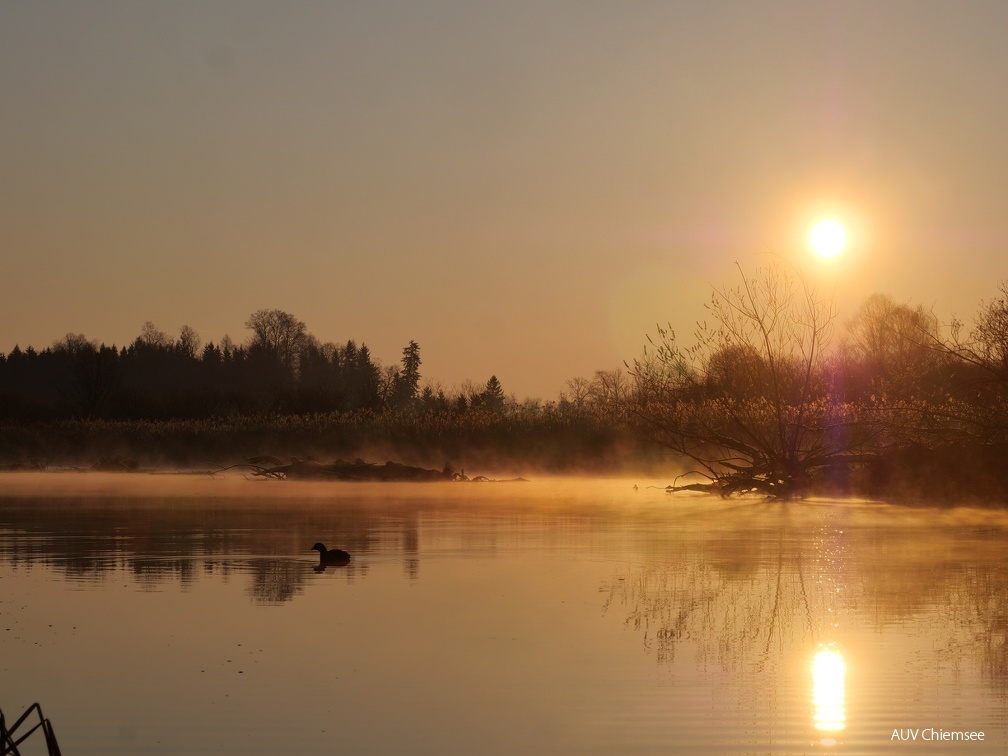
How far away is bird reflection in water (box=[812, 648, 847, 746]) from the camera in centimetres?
683

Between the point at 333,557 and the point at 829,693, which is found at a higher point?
the point at 333,557

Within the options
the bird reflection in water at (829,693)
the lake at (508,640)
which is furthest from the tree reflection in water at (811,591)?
the bird reflection in water at (829,693)

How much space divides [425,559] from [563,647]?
5.95 m

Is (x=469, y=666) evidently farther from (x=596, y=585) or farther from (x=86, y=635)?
(x=596, y=585)

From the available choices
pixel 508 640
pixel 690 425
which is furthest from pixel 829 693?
pixel 690 425

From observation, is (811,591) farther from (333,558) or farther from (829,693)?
(333,558)

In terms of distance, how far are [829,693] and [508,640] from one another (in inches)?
107

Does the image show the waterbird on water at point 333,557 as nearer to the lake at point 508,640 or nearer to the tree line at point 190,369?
the lake at point 508,640

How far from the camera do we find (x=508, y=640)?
31.6ft

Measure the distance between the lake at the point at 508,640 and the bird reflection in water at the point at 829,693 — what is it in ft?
0.08

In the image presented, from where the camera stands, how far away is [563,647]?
9266 mm

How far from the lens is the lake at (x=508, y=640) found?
6824 millimetres

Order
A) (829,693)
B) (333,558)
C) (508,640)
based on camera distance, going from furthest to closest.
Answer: (333,558) < (508,640) < (829,693)

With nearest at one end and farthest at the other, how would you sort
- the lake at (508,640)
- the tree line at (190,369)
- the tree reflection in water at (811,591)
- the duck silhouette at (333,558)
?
the lake at (508,640), the tree reflection in water at (811,591), the duck silhouette at (333,558), the tree line at (190,369)
